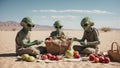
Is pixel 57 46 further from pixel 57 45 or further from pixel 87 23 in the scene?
pixel 87 23

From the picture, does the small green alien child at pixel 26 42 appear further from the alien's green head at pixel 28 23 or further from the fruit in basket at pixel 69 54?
the fruit in basket at pixel 69 54

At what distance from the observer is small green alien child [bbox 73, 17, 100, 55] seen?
1090 centimetres

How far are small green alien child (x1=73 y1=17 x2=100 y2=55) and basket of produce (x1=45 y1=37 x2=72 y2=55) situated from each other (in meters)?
0.53

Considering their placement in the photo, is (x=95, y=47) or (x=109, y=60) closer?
(x=109, y=60)

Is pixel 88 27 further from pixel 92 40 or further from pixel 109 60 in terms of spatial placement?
pixel 109 60

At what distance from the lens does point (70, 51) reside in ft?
34.1

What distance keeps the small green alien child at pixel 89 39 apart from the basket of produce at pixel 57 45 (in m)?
0.53

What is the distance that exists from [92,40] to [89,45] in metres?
0.35

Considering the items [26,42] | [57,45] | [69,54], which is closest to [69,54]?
[69,54]

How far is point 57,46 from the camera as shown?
10.8 meters

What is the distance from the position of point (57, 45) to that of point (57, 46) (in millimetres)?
57

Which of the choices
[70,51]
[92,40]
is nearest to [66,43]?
[70,51]

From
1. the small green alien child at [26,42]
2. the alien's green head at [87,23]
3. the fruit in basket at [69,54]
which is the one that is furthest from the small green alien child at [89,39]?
the small green alien child at [26,42]

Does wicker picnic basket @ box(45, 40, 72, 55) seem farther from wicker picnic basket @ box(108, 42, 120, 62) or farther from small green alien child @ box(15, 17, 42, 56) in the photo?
wicker picnic basket @ box(108, 42, 120, 62)
